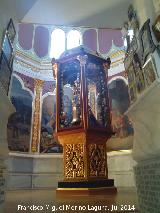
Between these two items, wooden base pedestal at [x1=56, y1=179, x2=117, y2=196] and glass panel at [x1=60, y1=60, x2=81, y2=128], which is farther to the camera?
glass panel at [x1=60, y1=60, x2=81, y2=128]

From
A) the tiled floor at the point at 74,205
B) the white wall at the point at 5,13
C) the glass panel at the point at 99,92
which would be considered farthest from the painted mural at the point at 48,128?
the white wall at the point at 5,13

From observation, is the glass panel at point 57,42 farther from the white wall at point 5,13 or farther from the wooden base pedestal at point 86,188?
the white wall at point 5,13

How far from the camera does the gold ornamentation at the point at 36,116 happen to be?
32.8ft

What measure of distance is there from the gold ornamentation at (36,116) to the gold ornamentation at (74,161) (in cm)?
527

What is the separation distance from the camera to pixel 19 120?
32.3 feet

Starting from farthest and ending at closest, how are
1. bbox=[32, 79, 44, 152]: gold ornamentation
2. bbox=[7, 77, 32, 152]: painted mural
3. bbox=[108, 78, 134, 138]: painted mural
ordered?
bbox=[32, 79, 44, 152]: gold ornamentation < bbox=[108, 78, 134, 138]: painted mural < bbox=[7, 77, 32, 152]: painted mural

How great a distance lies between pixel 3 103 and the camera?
6.44 ft

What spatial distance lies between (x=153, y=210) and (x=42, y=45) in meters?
11.5

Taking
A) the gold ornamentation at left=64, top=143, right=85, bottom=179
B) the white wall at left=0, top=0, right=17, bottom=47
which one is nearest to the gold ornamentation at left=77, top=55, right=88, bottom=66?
the gold ornamentation at left=64, top=143, right=85, bottom=179

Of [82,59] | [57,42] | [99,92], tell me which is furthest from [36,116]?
[82,59]

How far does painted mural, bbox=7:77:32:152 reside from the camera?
9.39 m

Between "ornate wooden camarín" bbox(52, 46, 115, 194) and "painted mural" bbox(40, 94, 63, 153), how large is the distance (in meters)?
4.60

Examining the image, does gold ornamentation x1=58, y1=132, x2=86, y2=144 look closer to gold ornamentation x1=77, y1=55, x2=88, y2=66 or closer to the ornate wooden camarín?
the ornate wooden camarín

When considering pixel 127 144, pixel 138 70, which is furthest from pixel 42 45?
pixel 138 70
